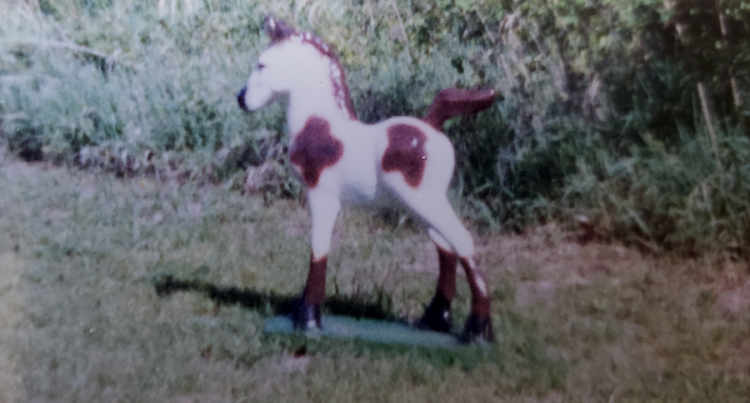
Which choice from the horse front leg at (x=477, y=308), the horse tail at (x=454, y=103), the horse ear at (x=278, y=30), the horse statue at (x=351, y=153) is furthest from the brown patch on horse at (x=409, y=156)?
the horse ear at (x=278, y=30)

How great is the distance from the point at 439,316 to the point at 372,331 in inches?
10.8

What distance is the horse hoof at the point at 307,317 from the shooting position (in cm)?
243

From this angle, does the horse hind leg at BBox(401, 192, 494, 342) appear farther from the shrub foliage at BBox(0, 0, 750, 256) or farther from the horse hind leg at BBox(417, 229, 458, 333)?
the shrub foliage at BBox(0, 0, 750, 256)

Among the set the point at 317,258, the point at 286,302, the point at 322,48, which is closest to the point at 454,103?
the point at 322,48

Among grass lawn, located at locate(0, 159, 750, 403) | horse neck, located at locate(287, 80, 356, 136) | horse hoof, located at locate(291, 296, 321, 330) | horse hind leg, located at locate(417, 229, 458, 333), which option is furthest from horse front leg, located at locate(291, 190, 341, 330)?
horse hind leg, located at locate(417, 229, 458, 333)

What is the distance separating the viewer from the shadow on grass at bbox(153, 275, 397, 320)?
8.58 ft

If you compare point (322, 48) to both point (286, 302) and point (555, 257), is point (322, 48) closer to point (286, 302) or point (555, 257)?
point (286, 302)

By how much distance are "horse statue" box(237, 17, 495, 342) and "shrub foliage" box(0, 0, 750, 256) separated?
1.57 feet

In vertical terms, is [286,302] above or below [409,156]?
below

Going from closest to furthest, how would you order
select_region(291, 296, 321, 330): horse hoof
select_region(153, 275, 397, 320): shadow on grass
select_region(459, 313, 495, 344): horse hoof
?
→ select_region(459, 313, 495, 344): horse hoof, select_region(291, 296, 321, 330): horse hoof, select_region(153, 275, 397, 320): shadow on grass

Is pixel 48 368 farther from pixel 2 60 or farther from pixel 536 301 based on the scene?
pixel 536 301

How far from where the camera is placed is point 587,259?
2693mm

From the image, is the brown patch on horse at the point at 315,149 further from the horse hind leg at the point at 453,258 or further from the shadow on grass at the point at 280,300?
the shadow on grass at the point at 280,300

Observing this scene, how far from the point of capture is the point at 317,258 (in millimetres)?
2402
